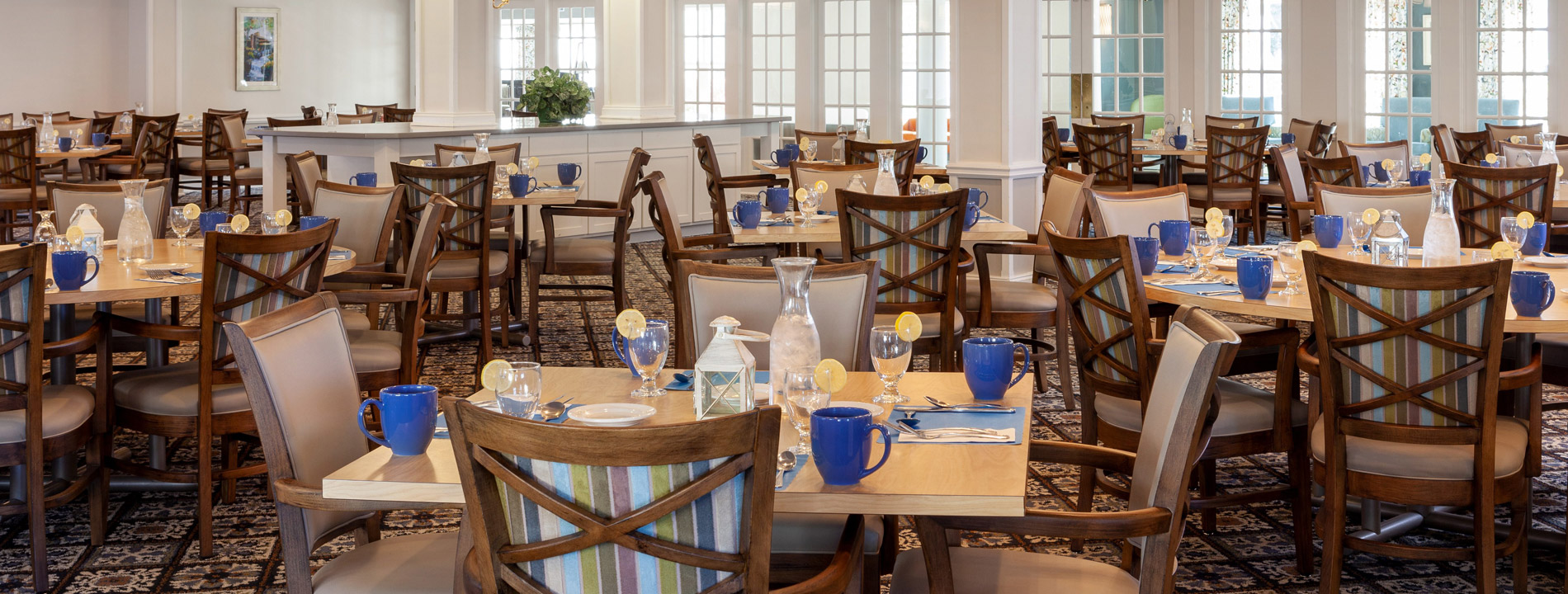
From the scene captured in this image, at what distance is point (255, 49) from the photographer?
14.6 meters

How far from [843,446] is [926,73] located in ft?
33.3

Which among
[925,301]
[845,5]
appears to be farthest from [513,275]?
[845,5]

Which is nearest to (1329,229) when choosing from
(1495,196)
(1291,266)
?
(1291,266)

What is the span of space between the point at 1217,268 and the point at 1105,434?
814 mm

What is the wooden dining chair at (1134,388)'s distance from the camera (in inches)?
122

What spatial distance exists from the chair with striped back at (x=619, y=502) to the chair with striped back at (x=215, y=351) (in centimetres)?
194

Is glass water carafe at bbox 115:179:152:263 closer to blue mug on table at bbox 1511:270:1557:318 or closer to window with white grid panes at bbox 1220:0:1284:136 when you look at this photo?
blue mug on table at bbox 1511:270:1557:318

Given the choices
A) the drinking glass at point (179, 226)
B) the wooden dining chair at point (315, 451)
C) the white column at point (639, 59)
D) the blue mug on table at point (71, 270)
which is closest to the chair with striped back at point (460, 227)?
the drinking glass at point (179, 226)

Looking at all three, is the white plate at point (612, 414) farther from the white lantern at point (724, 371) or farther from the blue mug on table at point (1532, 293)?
the blue mug on table at point (1532, 293)

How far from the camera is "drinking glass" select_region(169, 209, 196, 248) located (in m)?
4.43

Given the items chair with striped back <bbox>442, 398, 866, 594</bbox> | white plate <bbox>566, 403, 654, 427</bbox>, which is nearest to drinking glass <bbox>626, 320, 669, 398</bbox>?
white plate <bbox>566, 403, 654, 427</bbox>

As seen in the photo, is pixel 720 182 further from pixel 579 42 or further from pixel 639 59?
pixel 579 42

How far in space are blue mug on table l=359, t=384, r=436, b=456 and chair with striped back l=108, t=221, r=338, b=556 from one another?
1441mm

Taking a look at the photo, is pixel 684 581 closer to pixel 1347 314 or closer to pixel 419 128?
pixel 1347 314
